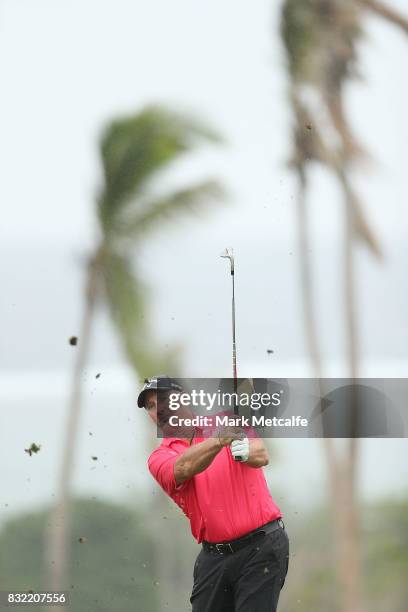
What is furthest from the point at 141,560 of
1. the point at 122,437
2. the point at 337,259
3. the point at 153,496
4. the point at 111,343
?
the point at 337,259

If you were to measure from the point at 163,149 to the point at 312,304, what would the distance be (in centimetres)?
97

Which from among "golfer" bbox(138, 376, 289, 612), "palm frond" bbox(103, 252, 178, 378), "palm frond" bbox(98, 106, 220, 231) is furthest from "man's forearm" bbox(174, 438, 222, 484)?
"palm frond" bbox(98, 106, 220, 231)

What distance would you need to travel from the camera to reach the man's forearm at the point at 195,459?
253 centimetres

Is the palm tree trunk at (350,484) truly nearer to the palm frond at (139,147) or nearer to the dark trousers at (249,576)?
the palm frond at (139,147)

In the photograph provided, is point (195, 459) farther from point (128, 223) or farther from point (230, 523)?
point (128, 223)

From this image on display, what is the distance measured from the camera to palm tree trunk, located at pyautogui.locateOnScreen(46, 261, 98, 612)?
432cm

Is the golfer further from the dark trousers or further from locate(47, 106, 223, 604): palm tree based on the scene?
locate(47, 106, 223, 604): palm tree

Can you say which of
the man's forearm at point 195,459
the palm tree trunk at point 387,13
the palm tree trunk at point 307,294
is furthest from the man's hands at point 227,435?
the palm tree trunk at point 387,13

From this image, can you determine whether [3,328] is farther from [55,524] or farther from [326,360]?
[326,360]

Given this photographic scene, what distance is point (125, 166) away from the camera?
455 centimetres

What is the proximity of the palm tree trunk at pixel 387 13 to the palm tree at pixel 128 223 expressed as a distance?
3.23 feet

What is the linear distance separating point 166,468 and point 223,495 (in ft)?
0.56

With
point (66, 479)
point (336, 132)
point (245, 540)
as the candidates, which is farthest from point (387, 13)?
point (245, 540)

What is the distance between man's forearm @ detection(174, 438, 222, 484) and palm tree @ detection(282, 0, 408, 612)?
76.0 inches
